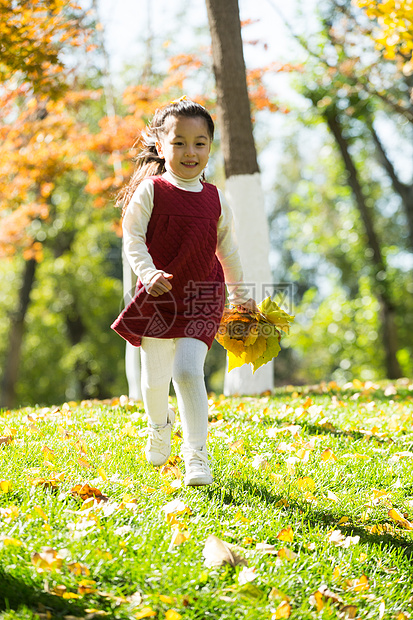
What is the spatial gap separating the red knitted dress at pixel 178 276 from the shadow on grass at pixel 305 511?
2.36 feet

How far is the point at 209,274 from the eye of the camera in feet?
10.1

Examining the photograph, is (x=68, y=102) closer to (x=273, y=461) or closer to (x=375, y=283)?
(x=375, y=283)

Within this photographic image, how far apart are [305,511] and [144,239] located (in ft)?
4.91

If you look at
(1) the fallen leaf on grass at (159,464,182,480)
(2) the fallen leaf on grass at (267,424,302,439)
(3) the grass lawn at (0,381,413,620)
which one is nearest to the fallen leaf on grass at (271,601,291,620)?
(3) the grass lawn at (0,381,413,620)

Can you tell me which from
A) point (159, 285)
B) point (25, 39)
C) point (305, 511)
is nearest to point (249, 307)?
point (159, 285)

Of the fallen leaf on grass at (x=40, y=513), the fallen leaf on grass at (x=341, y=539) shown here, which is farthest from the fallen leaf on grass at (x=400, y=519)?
the fallen leaf on grass at (x=40, y=513)

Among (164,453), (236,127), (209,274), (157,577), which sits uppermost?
(236,127)

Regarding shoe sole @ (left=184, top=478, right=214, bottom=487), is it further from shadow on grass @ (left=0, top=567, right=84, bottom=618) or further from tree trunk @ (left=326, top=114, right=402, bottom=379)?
tree trunk @ (left=326, top=114, right=402, bottom=379)

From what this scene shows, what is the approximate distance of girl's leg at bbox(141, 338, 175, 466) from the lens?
304 centimetres

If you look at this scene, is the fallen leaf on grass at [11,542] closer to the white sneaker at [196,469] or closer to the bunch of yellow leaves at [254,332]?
the white sneaker at [196,469]

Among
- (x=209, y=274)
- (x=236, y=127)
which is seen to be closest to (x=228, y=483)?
(x=209, y=274)

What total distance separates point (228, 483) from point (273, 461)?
480 millimetres

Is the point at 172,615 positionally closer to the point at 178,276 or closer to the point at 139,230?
the point at 178,276

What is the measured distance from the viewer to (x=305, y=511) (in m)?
2.84
